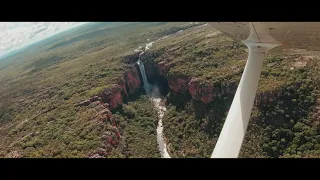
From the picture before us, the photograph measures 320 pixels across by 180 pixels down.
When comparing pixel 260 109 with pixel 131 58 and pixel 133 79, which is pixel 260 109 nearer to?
pixel 133 79

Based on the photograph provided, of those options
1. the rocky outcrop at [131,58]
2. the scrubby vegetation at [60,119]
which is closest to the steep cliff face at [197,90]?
the scrubby vegetation at [60,119]

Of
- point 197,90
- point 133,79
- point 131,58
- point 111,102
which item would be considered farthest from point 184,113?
point 131,58

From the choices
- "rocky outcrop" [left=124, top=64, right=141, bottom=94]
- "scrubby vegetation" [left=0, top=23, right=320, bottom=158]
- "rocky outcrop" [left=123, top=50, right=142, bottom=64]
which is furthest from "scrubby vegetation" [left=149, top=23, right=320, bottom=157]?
"rocky outcrop" [left=123, top=50, right=142, bottom=64]

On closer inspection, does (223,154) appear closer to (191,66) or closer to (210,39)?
(191,66)

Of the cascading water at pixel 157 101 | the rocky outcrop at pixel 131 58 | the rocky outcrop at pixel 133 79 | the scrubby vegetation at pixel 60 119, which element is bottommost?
the cascading water at pixel 157 101

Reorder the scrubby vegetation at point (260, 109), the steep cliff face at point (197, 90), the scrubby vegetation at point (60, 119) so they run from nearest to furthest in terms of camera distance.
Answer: the scrubby vegetation at point (260, 109)
the steep cliff face at point (197, 90)
the scrubby vegetation at point (60, 119)

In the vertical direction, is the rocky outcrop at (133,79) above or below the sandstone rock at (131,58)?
below

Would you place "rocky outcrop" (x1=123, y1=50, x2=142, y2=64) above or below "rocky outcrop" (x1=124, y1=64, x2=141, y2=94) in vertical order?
above

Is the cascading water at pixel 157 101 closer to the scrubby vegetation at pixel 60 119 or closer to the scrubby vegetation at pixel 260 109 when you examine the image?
the scrubby vegetation at pixel 260 109

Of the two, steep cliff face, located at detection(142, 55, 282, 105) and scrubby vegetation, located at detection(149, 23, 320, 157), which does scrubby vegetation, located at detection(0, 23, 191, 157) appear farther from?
steep cliff face, located at detection(142, 55, 282, 105)
